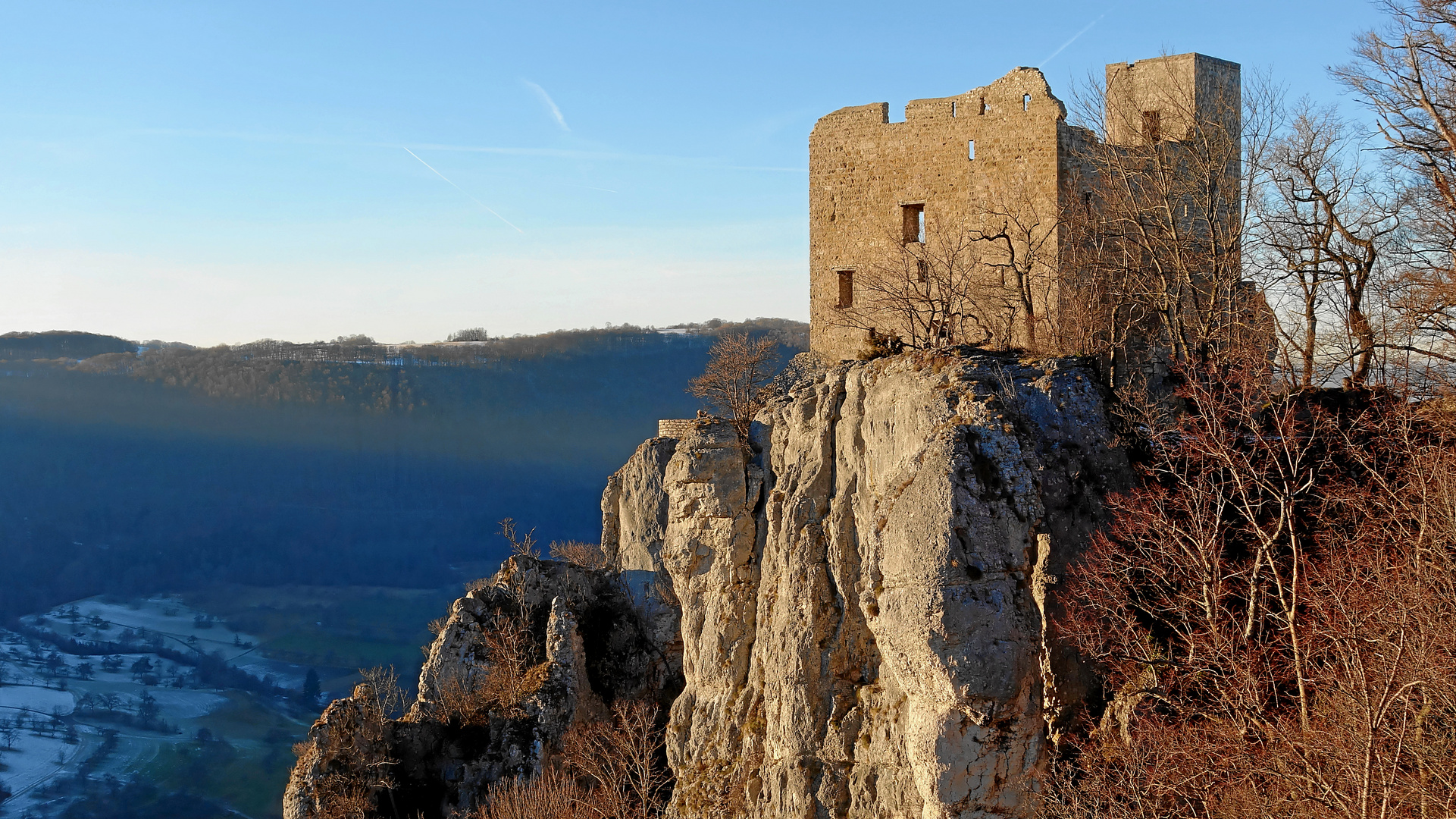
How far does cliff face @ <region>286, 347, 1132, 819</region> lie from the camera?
49.4 feet

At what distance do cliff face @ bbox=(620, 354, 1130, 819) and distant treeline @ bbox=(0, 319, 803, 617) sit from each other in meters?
75.6

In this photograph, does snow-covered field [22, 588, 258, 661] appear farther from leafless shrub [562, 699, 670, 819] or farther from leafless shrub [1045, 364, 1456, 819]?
leafless shrub [1045, 364, 1456, 819]

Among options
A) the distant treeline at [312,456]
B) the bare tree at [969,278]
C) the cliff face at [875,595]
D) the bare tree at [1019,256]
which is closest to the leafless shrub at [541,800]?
the cliff face at [875,595]

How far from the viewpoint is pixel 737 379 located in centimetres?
2806

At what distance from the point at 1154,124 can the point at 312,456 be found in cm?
10852

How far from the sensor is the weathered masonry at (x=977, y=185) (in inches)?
974

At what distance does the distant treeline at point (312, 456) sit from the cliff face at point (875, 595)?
247ft

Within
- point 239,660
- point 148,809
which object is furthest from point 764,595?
point 239,660

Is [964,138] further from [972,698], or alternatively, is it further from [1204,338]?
[972,698]

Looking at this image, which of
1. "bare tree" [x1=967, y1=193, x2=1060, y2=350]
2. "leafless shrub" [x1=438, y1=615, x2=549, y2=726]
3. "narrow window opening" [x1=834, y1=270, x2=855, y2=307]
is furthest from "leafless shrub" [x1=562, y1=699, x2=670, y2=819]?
"bare tree" [x1=967, y1=193, x2=1060, y2=350]

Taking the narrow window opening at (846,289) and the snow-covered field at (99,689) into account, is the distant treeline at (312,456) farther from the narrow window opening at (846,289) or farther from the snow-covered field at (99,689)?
the narrow window opening at (846,289)

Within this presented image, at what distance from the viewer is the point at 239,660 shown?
88.7m

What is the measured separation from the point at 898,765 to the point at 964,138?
15.3 m

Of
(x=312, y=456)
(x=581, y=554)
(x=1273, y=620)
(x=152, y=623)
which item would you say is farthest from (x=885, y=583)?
(x=312, y=456)
